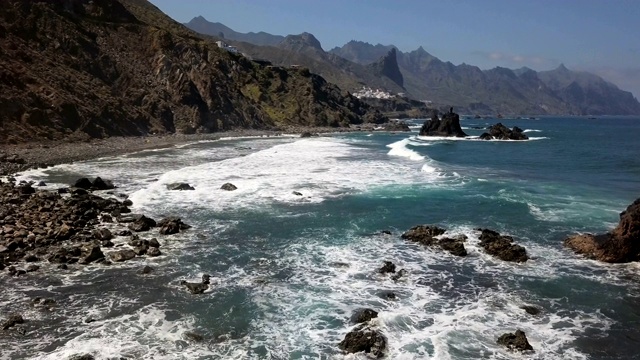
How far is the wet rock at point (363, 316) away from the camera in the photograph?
17.0m

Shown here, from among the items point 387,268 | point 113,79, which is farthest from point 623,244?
point 113,79

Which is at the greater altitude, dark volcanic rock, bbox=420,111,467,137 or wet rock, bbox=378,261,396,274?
dark volcanic rock, bbox=420,111,467,137

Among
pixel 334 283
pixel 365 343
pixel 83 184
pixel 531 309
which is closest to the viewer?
pixel 365 343

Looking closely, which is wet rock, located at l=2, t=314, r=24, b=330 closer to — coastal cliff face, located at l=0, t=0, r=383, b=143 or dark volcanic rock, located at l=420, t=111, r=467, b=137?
coastal cliff face, located at l=0, t=0, r=383, b=143

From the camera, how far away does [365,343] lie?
49.8 feet

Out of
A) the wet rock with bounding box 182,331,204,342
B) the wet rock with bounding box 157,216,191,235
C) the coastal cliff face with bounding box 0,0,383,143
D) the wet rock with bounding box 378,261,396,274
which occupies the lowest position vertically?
the wet rock with bounding box 182,331,204,342

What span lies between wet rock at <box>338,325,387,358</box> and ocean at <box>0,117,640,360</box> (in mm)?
359

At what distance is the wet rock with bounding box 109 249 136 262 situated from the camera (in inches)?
885

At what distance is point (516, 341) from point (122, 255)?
17.8 m

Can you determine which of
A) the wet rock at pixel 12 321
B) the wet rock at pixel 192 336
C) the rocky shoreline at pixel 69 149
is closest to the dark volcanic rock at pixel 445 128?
the rocky shoreline at pixel 69 149

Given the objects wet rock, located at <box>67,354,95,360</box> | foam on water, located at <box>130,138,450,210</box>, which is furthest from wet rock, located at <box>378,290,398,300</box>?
foam on water, located at <box>130,138,450,210</box>

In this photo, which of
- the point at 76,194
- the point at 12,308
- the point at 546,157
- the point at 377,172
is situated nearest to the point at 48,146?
the point at 76,194

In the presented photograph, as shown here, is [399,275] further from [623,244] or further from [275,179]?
[275,179]

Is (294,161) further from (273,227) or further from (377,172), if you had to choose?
(273,227)
